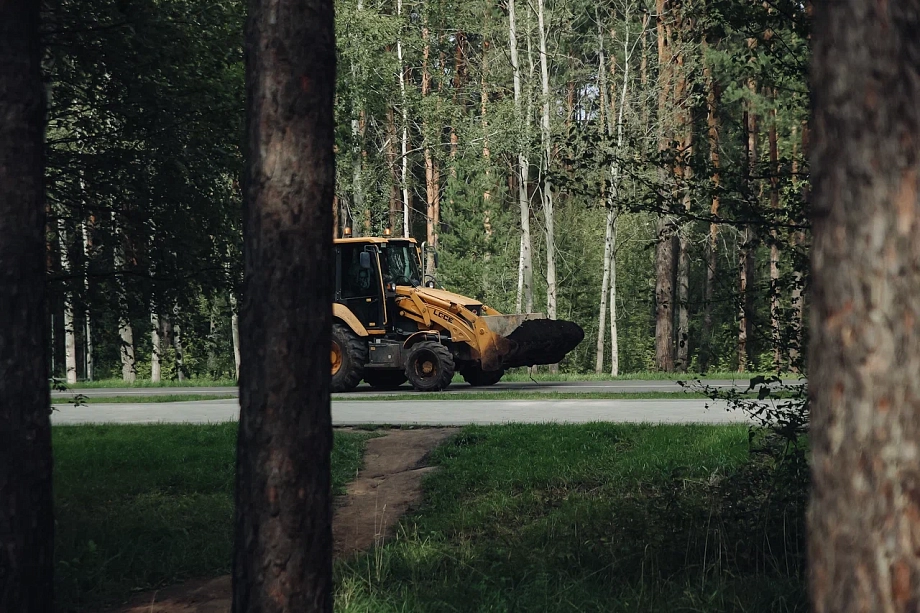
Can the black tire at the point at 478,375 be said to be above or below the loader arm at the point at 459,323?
below

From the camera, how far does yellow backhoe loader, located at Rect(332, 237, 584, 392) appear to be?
19.2m

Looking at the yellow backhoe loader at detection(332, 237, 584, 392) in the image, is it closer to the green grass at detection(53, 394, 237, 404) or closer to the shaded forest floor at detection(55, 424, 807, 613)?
the green grass at detection(53, 394, 237, 404)

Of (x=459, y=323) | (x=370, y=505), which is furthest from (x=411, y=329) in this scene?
(x=370, y=505)

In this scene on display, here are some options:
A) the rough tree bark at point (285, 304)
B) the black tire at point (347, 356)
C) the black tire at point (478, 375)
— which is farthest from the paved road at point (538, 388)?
the rough tree bark at point (285, 304)

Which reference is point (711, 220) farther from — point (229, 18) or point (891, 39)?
point (229, 18)

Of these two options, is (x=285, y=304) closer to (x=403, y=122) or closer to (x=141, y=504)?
(x=141, y=504)

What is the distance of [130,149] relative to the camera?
9977 mm

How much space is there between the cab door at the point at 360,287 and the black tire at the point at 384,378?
170 centimetres

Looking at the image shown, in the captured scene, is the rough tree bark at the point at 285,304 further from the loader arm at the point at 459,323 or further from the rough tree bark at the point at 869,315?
the loader arm at the point at 459,323

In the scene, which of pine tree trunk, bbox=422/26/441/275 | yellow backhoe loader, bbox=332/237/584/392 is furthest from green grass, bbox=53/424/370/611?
pine tree trunk, bbox=422/26/441/275

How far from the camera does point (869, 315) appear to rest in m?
2.57

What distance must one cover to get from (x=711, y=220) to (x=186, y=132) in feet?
17.7

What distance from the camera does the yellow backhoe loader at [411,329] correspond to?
756 inches

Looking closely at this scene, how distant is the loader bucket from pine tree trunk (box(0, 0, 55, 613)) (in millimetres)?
13153
